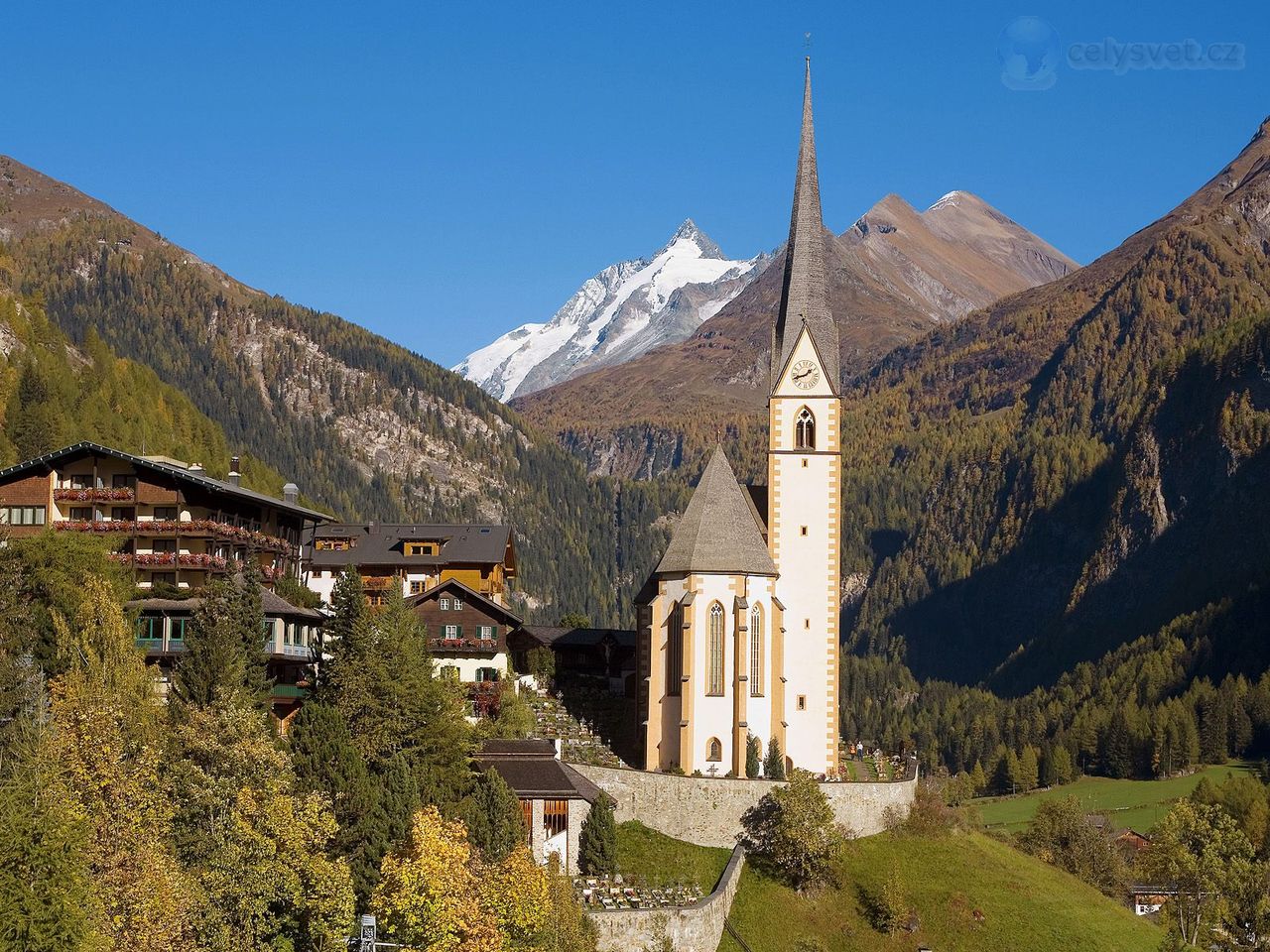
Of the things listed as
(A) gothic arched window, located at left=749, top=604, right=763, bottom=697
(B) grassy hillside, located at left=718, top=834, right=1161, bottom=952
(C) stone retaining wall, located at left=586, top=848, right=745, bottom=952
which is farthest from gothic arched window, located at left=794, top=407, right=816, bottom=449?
(C) stone retaining wall, located at left=586, top=848, right=745, bottom=952

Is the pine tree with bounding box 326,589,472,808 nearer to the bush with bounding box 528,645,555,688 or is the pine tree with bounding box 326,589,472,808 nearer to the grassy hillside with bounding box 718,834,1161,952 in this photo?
the grassy hillside with bounding box 718,834,1161,952

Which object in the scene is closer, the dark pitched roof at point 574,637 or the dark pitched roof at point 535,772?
the dark pitched roof at point 535,772

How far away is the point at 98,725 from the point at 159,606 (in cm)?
2847

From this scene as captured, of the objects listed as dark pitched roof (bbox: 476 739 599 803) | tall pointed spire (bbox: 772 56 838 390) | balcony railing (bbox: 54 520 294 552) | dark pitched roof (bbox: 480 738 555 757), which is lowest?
dark pitched roof (bbox: 476 739 599 803)

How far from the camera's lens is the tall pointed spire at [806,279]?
114m

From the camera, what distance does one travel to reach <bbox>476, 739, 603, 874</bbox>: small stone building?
83625 millimetres

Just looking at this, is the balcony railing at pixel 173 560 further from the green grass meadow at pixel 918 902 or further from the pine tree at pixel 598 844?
the pine tree at pixel 598 844

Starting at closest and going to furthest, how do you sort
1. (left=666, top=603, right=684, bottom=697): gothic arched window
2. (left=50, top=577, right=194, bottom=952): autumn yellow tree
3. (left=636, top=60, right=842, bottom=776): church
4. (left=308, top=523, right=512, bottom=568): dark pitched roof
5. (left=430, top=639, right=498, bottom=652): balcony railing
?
1. (left=50, top=577, right=194, bottom=952): autumn yellow tree
2. (left=636, top=60, right=842, bottom=776): church
3. (left=666, top=603, right=684, bottom=697): gothic arched window
4. (left=430, top=639, right=498, bottom=652): balcony railing
5. (left=308, top=523, right=512, bottom=568): dark pitched roof

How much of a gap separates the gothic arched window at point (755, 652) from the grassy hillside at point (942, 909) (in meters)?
11.6

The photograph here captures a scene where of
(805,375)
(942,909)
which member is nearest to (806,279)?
(805,375)

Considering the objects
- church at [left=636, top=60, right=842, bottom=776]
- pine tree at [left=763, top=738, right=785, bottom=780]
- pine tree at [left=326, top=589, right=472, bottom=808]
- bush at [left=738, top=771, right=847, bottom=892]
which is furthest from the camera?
church at [left=636, top=60, right=842, bottom=776]

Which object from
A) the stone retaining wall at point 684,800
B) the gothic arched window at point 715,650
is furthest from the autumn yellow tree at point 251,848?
the gothic arched window at point 715,650

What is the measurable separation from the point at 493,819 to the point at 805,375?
44.1 meters

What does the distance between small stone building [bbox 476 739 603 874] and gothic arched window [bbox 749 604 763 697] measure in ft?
55.7
